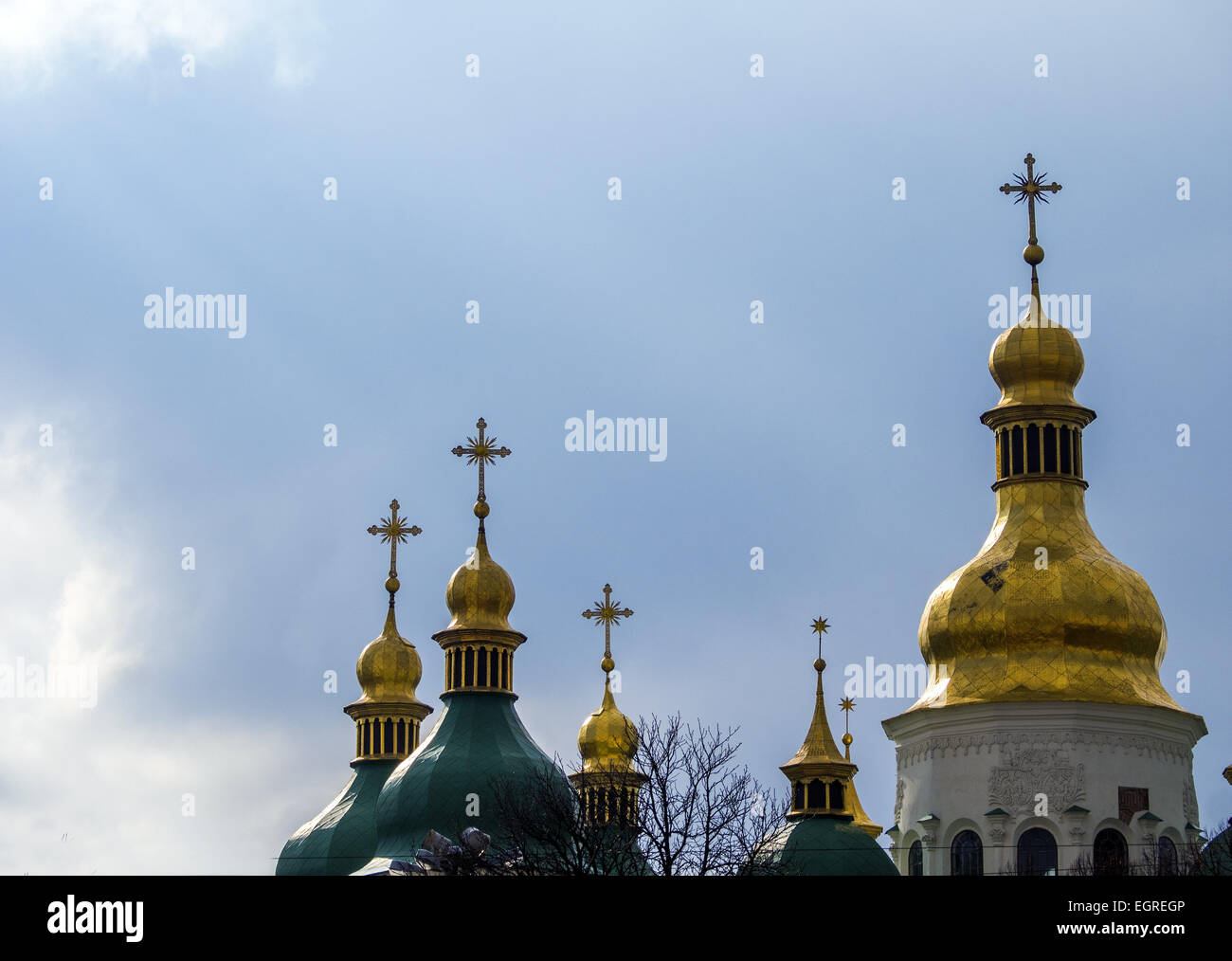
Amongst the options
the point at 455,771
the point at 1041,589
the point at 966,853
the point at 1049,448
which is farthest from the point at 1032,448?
the point at 455,771

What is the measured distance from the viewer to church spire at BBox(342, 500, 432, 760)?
256 feet

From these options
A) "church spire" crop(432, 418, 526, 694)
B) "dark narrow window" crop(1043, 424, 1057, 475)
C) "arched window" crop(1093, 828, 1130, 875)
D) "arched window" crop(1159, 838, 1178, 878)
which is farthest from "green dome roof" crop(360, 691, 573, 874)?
"arched window" crop(1159, 838, 1178, 878)

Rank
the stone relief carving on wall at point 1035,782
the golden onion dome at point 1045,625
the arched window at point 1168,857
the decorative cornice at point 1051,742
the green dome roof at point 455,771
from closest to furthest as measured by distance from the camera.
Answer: the arched window at point 1168,857 → the stone relief carving on wall at point 1035,782 → the decorative cornice at point 1051,742 → the golden onion dome at point 1045,625 → the green dome roof at point 455,771

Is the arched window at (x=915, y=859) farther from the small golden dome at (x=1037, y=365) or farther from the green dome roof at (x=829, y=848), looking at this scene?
the small golden dome at (x=1037, y=365)

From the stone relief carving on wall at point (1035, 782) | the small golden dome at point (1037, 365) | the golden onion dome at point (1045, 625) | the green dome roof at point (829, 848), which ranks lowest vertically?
the green dome roof at point (829, 848)

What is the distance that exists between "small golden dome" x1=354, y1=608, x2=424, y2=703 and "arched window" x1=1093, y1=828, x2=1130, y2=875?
26.3 m

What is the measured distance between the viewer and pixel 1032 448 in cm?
6259

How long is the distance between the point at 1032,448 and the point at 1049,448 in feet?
1.27

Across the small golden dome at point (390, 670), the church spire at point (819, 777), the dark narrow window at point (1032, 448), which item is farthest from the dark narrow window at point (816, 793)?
the small golden dome at point (390, 670)

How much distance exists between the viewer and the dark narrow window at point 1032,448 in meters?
62.3

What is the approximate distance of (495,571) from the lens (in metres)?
70.8
